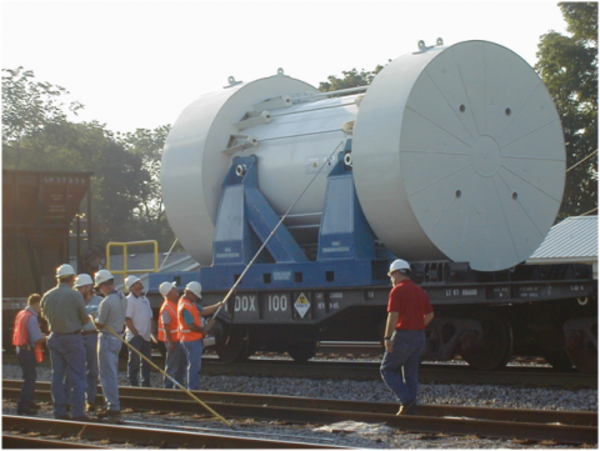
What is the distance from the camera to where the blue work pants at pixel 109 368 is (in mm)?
9969

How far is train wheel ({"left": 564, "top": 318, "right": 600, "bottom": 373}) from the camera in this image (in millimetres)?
11102

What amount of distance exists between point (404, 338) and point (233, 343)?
249 inches

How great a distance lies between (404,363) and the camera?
934 cm

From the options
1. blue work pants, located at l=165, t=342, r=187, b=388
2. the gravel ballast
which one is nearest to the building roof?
the gravel ballast

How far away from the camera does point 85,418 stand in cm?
980

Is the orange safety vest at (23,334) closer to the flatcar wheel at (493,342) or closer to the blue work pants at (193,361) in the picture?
the blue work pants at (193,361)

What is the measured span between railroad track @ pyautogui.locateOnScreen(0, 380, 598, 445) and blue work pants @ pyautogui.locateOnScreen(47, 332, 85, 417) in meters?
1.07

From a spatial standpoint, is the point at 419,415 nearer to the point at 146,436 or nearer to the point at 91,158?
the point at 146,436

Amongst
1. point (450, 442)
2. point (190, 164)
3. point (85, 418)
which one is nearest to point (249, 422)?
point (85, 418)

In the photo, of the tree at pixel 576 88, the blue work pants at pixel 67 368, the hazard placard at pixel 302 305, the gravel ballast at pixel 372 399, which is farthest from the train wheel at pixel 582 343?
the tree at pixel 576 88

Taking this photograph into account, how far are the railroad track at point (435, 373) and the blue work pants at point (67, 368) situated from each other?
14.1 feet

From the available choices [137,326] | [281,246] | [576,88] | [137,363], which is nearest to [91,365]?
[137,326]

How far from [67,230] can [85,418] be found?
34.5 ft

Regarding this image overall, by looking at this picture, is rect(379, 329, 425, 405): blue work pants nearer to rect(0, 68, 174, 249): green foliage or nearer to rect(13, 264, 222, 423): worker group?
rect(13, 264, 222, 423): worker group
